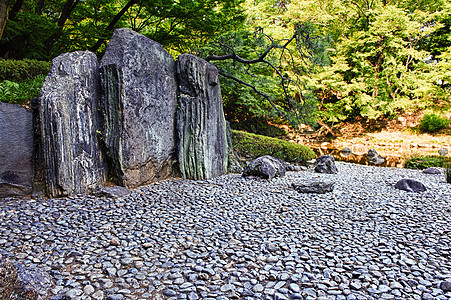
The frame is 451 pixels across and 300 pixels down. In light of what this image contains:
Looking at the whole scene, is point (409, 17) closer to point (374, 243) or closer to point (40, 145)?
point (374, 243)

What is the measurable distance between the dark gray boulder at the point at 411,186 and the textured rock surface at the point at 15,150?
6.78 m

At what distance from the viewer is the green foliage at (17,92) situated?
14.1ft

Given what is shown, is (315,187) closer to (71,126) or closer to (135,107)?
(135,107)

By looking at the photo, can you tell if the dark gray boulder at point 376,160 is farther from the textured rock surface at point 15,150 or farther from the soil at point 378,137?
the textured rock surface at point 15,150

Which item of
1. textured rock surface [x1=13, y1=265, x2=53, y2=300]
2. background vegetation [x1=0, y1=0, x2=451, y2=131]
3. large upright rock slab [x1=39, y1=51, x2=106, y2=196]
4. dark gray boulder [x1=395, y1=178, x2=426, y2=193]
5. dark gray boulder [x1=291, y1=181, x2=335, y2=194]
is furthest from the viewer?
background vegetation [x1=0, y1=0, x2=451, y2=131]

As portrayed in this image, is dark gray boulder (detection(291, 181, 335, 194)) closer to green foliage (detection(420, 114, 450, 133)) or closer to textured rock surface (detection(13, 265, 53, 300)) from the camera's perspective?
textured rock surface (detection(13, 265, 53, 300))

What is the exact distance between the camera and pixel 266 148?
830cm

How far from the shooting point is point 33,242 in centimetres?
289

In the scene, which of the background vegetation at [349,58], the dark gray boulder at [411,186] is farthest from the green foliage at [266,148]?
the dark gray boulder at [411,186]

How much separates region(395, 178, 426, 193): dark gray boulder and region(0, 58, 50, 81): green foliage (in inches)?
313

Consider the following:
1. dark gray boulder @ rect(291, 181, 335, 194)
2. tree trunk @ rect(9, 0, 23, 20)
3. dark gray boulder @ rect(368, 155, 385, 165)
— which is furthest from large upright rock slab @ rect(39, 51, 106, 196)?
dark gray boulder @ rect(368, 155, 385, 165)

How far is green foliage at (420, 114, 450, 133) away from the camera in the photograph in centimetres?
1738

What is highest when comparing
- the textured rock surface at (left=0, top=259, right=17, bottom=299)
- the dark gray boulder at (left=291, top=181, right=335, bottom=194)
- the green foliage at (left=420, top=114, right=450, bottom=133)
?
the green foliage at (left=420, top=114, right=450, bottom=133)

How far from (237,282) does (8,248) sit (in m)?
2.35
